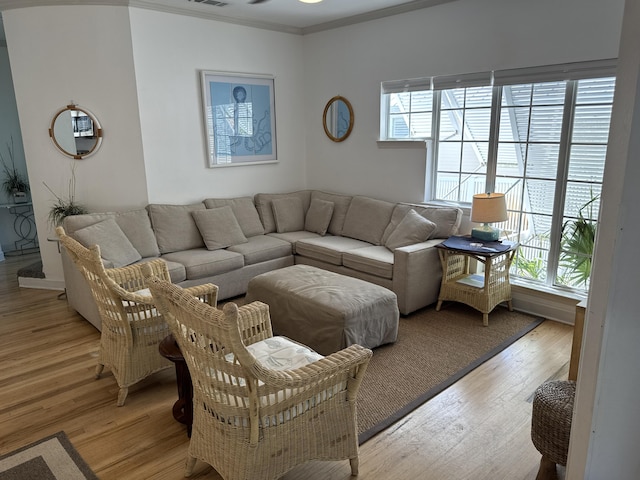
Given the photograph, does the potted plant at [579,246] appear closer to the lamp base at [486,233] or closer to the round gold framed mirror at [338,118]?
the lamp base at [486,233]

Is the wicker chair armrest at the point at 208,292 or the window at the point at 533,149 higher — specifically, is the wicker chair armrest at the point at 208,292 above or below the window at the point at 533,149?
below

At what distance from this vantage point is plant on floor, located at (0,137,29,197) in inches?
243

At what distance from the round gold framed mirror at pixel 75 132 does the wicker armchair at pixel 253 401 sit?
125 inches

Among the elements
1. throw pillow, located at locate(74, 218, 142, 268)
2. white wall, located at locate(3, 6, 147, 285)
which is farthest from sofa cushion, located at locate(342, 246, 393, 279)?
white wall, located at locate(3, 6, 147, 285)

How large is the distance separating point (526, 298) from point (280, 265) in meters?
2.33

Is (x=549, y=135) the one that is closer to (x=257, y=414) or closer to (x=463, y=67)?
(x=463, y=67)

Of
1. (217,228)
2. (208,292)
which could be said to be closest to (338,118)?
(217,228)

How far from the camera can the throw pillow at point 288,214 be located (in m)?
5.23

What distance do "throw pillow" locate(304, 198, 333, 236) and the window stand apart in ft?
3.76

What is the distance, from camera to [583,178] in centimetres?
362

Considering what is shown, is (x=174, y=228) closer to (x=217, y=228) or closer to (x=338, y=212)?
(x=217, y=228)

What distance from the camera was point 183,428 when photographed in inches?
99.3

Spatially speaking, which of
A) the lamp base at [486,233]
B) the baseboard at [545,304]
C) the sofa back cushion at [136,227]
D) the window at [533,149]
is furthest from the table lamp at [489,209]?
the sofa back cushion at [136,227]

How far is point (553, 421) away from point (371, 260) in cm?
234
